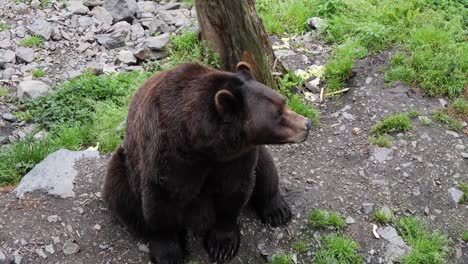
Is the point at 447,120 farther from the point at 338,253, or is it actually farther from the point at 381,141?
the point at 338,253

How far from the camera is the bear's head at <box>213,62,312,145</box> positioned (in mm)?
4027

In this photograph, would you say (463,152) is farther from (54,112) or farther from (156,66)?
(54,112)

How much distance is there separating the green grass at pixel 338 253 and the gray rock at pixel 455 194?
1253 mm

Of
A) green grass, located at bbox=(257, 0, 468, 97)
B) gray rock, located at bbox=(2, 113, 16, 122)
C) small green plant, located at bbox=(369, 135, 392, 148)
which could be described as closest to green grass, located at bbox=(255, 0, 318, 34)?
green grass, located at bbox=(257, 0, 468, 97)

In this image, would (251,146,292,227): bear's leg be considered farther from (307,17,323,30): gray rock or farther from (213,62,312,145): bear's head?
(307,17,323,30): gray rock

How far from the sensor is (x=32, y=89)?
8.04 meters

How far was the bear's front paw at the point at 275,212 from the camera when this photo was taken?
206 inches

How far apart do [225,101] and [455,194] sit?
9.76ft

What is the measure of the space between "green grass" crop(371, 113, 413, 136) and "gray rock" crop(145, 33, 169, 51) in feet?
11.2

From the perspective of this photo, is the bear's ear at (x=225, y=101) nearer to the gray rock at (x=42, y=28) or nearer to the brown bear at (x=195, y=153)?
the brown bear at (x=195, y=153)

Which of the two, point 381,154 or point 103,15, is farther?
point 103,15

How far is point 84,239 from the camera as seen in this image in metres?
5.11

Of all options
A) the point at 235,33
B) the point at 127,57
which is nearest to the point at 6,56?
the point at 127,57

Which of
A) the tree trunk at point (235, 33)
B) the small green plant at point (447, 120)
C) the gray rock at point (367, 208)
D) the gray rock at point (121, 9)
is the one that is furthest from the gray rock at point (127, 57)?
the gray rock at point (367, 208)
